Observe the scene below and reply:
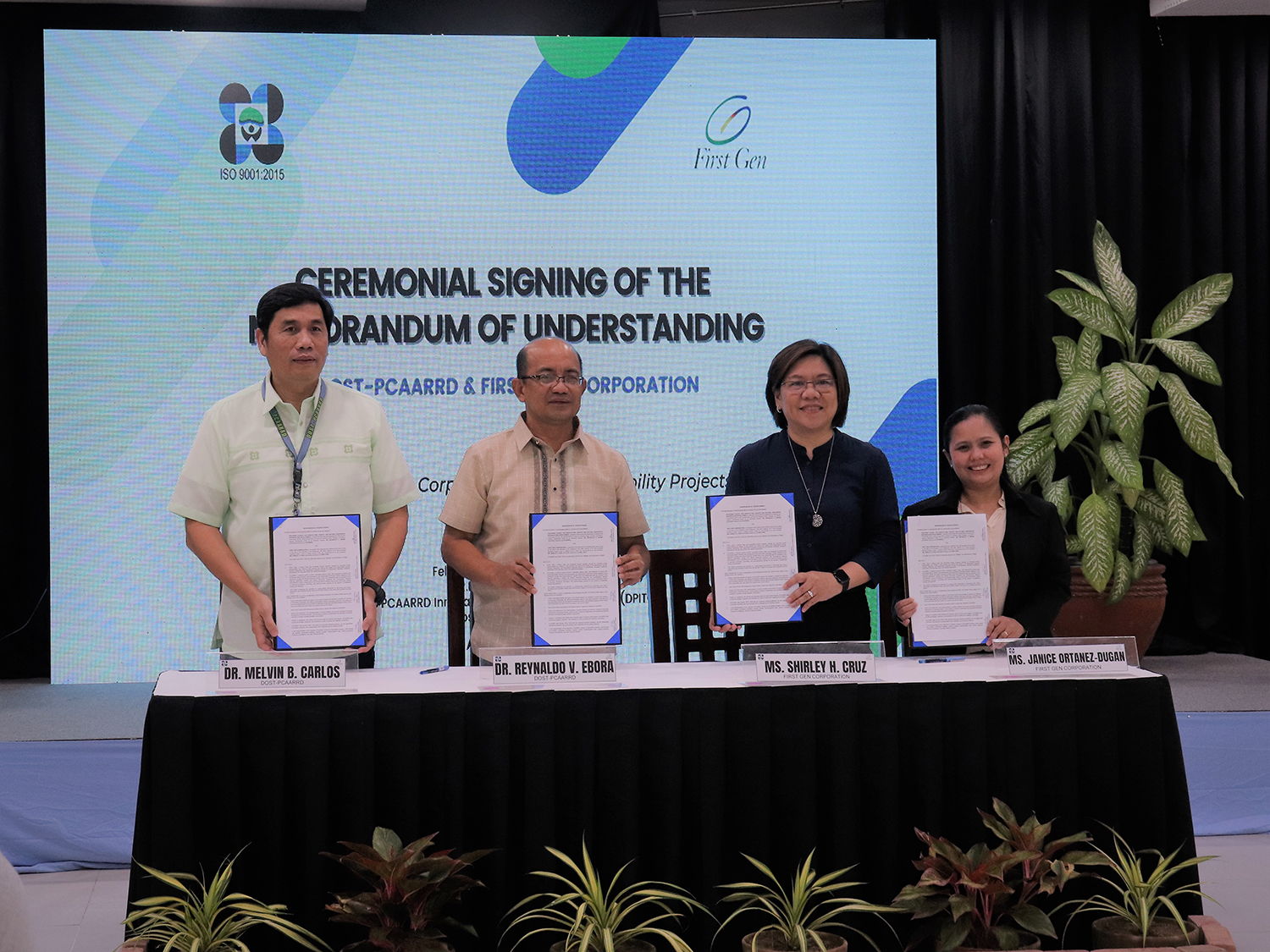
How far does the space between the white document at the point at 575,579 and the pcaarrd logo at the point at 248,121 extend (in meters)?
2.94

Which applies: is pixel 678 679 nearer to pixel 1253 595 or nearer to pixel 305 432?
pixel 305 432

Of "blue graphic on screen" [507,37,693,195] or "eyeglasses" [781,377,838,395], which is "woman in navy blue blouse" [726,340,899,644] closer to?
"eyeglasses" [781,377,838,395]

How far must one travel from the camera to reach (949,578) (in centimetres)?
243

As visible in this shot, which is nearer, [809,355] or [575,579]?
[575,579]

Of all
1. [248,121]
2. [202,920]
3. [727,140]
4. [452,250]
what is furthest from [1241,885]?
[248,121]

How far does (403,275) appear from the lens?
15.4ft

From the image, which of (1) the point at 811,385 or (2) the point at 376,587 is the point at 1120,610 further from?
(2) the point at 376,587

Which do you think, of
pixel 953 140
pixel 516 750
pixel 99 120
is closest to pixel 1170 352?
pixel 953 140

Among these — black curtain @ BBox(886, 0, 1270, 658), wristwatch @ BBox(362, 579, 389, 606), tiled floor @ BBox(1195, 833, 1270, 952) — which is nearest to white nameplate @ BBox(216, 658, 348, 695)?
wristwatch @ BBox(362, 579, 389, 606)

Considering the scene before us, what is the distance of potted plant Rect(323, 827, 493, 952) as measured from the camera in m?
1.95

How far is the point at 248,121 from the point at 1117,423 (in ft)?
11.6

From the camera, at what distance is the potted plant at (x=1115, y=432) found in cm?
471

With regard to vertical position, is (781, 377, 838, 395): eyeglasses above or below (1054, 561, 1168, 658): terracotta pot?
above

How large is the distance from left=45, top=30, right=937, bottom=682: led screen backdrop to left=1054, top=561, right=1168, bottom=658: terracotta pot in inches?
29.5
